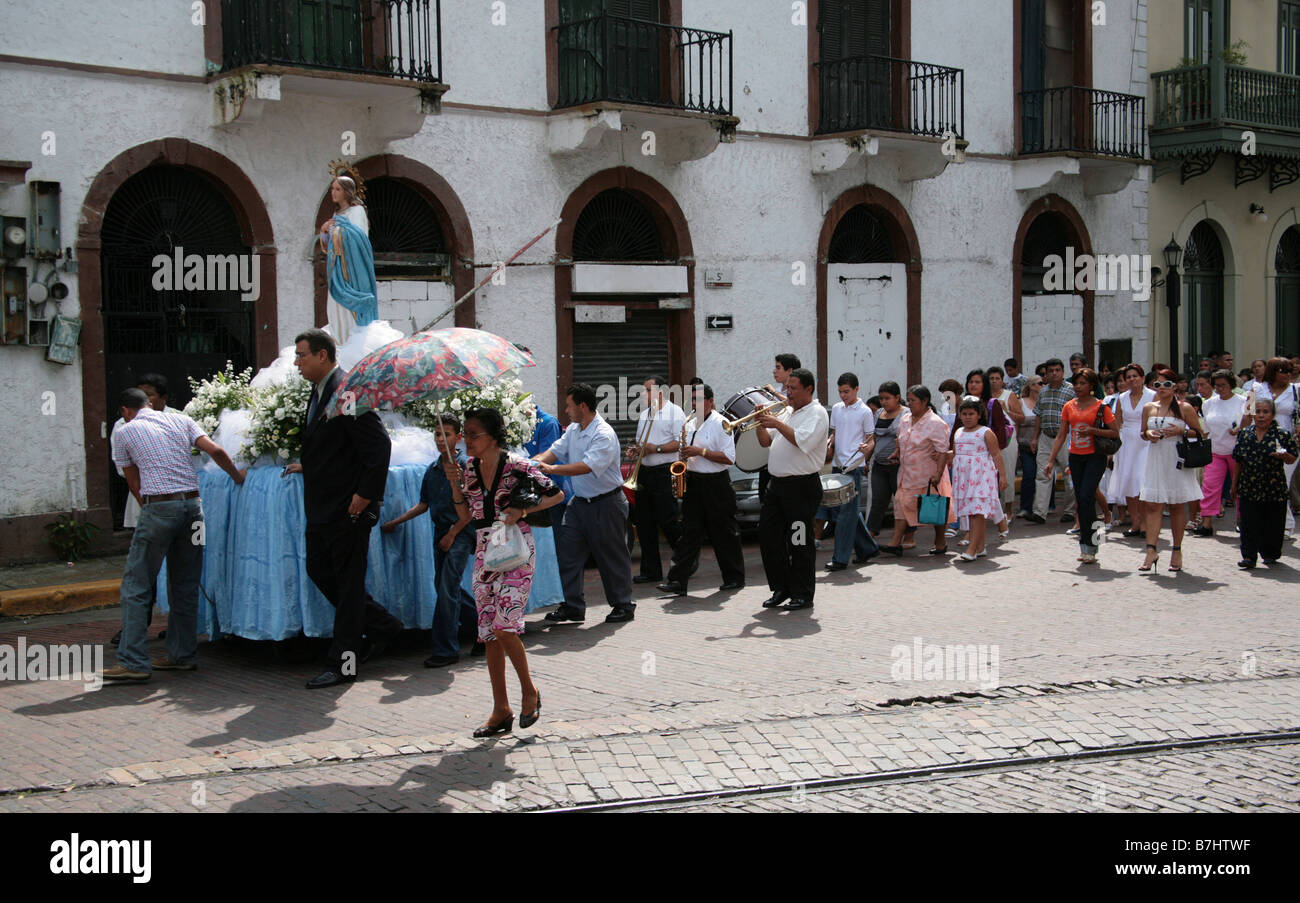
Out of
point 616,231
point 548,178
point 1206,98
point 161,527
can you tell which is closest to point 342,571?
point 161,527

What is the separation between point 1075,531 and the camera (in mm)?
15125

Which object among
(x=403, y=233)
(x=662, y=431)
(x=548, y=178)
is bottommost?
(x=662, y=431)

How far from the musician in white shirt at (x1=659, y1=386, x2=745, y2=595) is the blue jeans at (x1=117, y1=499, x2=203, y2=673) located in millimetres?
4216

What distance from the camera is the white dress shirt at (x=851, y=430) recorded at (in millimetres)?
13688

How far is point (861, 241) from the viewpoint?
69.0ft

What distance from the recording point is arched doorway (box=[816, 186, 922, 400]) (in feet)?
66.3

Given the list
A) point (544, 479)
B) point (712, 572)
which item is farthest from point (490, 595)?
point (712, 572)

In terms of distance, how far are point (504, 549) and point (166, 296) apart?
885cm

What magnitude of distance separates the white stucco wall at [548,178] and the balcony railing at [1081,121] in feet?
1.90

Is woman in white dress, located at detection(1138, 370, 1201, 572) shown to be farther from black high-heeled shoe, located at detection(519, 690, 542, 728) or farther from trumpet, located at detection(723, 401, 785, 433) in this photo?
black high-heeled shoe, located at detection(519, 690, 542, 728)

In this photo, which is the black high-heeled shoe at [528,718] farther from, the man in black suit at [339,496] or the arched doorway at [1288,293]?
the arched doorway at [1288,293]

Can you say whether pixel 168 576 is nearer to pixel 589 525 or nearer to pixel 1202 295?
pixel 589 525

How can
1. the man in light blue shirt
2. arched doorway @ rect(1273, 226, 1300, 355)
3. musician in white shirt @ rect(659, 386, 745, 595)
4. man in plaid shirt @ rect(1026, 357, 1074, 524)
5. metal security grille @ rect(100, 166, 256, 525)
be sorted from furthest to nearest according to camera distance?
arched doorway @ rect(1273, 226, 1300, 355) < man in plaid shirt @ rect(1026, 357, 1074, 524) < metal security grille @ rect(100, 166, 256, 525) < musician in white shirt @ rect(659, 386, 745, 595) < the man in light blue shirt

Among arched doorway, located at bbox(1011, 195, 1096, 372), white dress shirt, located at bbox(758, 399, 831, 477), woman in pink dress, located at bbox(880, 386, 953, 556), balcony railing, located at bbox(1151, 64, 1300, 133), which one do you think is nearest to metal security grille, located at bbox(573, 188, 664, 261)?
woman in pink dress, located at bbox(880, 386, 953, 556)
